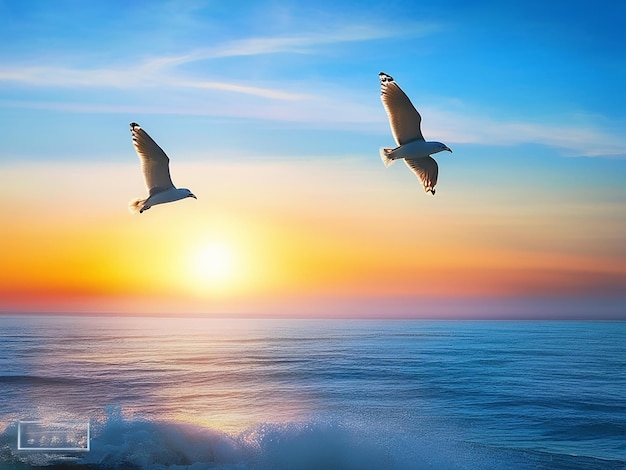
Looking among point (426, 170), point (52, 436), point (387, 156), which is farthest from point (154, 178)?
point (52, 436)

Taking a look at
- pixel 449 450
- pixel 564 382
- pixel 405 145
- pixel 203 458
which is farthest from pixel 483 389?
pixel 405 145

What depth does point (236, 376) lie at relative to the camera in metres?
41.5

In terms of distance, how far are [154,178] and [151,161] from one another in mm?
483

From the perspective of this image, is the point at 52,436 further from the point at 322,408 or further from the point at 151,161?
the point at 322,408

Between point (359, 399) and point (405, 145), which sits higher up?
point (405, 145)

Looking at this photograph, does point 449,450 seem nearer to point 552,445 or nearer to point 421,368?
point 552,445

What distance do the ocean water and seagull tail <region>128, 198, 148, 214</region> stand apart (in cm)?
720

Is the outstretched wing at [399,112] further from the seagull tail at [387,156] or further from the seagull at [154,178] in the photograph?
the seagull at [154,178]

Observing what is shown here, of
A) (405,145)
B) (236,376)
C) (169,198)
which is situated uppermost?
(405,145)

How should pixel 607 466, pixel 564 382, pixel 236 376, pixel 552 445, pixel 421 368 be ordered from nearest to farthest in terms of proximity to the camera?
pixel 607 466
pixel 552 445
pixel 564 382
pixel 236 376
pixel 421 368

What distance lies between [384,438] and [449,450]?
2.28m

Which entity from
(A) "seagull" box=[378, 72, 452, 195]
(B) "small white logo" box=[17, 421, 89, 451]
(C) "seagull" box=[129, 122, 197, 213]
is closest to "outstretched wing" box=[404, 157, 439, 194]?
(A) "seagull" box=[378, 72, 452, 195]

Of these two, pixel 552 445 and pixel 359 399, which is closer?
pixel 552 445

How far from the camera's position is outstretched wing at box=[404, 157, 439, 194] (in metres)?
17.0
